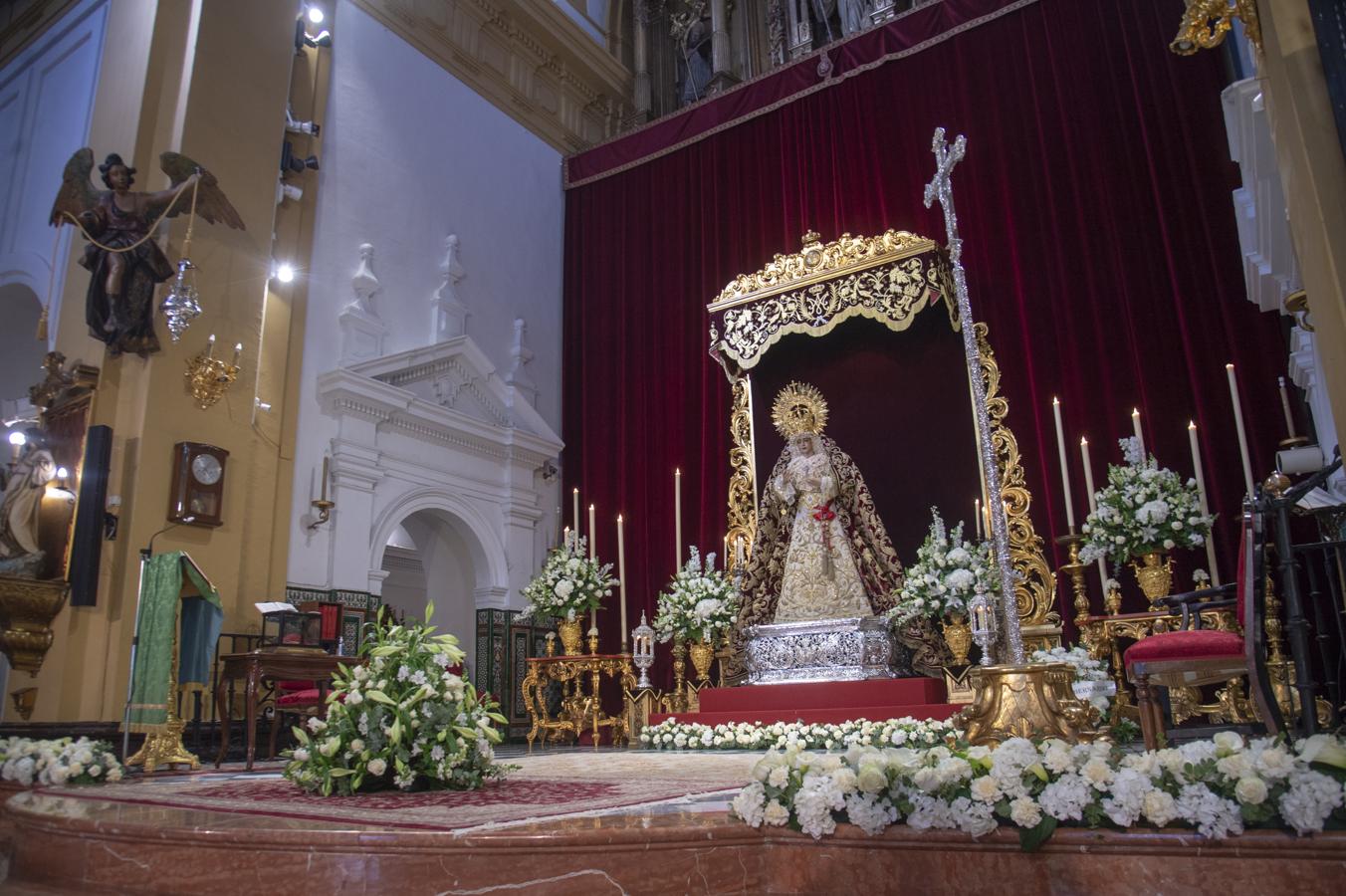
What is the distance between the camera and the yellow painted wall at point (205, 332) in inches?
274

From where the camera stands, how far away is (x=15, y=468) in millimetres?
7672

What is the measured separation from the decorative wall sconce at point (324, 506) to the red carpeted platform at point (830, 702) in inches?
138

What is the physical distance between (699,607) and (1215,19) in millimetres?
5776

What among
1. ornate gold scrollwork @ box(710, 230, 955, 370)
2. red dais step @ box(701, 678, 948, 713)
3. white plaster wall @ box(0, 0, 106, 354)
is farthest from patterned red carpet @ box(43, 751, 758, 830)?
white plaster wall @ box(0, 0, 106, 354)

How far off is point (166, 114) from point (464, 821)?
24.9 ft

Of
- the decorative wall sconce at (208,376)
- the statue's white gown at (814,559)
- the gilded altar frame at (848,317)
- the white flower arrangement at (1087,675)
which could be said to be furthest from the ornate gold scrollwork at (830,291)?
the decorative wall sconce at (208,376)

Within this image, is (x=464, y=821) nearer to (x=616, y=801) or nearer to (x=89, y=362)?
(x=616, y=801)

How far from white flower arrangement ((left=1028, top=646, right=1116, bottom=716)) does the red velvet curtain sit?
6.44 ft

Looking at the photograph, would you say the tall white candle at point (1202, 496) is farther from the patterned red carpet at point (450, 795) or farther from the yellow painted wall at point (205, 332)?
the yellow painted wall at point (205, 332)

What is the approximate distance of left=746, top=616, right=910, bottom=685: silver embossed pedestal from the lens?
7.31m

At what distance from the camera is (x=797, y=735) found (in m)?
6.56

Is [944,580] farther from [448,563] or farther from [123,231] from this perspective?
[123,231]

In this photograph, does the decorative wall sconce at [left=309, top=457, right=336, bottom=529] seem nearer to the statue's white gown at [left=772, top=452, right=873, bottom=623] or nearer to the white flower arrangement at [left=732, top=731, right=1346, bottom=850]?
the statue's white gown at [left=772, top=452, right=873, bottom=623]

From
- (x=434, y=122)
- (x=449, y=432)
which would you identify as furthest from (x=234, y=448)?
(x=434, y=122)
